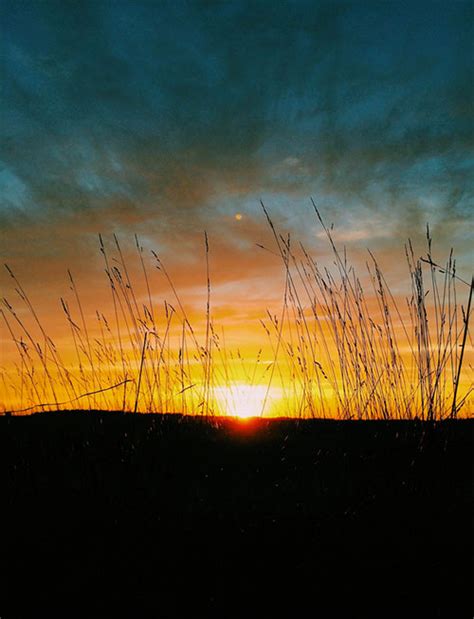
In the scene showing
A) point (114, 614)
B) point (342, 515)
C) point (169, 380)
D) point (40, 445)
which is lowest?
point (114, 614)

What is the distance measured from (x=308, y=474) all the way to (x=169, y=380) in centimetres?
121

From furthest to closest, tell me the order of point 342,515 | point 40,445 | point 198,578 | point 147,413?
point 147,413, point 40,445, point 342,515, point 198,578

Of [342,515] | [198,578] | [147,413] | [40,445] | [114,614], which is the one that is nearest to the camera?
[114,614]

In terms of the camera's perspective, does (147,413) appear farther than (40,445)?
Yes

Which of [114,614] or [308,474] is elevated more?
[308,474]

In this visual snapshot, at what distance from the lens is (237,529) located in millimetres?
1321

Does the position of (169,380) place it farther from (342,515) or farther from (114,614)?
(114,614)

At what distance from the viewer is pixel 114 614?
1006mm

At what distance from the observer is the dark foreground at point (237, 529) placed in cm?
106

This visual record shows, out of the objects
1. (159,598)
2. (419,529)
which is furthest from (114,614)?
(419,529)

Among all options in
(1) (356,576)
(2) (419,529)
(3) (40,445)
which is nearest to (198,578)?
(1) (356,576)

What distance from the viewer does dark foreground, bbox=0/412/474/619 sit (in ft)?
3.47

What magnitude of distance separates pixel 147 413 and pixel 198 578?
5.58 feet

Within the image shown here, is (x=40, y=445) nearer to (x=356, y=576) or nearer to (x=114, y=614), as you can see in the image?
(x=114, y=614)
